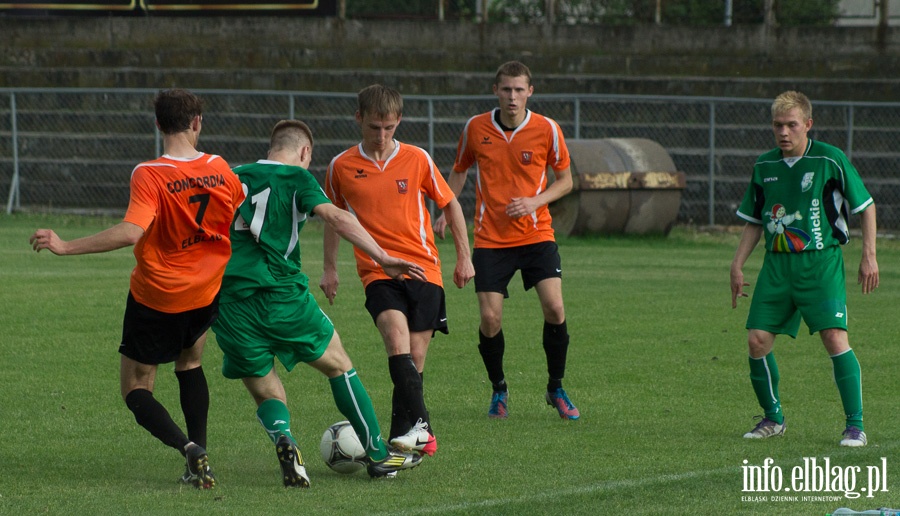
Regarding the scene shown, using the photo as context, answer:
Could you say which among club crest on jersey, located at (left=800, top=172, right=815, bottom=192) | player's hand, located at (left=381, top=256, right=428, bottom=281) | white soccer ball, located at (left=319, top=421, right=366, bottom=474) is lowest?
white soccer ball, located at (left=319, top=421, right=366, bottom=474)

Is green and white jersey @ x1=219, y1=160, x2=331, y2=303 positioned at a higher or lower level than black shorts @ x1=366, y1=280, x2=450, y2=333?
higher

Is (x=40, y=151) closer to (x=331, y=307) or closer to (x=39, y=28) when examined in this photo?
(x=39, y=28)

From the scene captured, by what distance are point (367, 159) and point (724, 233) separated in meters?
14.0

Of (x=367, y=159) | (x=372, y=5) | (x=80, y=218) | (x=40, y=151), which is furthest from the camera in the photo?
(x=372, y=5)

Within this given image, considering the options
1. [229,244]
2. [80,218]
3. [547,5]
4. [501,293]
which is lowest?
[80,218]

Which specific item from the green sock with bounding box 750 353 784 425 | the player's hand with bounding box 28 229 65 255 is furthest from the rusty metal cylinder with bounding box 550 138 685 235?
the player's hand with bounding box 28 229 65 255

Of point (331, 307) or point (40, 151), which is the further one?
point (40, 151)

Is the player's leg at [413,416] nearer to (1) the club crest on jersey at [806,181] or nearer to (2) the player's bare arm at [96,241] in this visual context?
(2) the player's bare arm at [96,241]

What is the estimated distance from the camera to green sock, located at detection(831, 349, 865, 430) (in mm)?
6957

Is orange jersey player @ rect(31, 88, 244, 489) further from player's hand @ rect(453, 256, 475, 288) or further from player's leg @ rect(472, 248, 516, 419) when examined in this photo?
player's leg @ rect(472, 248, 516, 419)

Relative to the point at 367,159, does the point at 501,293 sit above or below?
below

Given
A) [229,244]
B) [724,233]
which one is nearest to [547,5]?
[724,233]

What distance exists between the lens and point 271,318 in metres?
6.00

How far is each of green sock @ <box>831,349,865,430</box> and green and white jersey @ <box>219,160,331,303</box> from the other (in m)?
3.11
